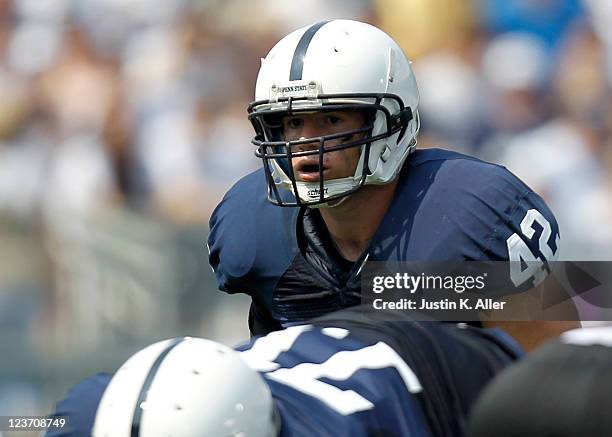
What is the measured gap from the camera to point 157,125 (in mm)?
4512

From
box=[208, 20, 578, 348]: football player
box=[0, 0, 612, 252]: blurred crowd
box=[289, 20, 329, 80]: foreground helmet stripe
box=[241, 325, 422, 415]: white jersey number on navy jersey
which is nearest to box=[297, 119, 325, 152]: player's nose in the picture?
box=[208, 20, 578, 348]: football player

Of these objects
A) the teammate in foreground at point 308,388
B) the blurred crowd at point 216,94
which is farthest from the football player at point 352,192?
the blurred crowd at point 216,94

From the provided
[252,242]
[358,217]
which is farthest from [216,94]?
[358,217]

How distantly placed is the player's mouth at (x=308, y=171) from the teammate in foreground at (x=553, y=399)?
143 cm

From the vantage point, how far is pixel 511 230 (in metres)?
2.46

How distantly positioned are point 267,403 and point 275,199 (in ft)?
3.56

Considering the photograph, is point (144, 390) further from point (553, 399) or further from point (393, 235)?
point (393, 235)

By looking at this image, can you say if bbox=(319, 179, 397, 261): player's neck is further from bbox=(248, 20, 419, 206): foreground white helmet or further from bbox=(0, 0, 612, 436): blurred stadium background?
bbox=(0, 0, 612, 436): blurred stadium background

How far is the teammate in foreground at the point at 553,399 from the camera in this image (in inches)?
41.4

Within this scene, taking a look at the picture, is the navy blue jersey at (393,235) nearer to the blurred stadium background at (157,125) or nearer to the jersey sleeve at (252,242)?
the jersey sleeve at (252,242)

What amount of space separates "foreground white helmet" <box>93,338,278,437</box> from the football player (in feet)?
3.07

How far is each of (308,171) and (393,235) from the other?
23 cm

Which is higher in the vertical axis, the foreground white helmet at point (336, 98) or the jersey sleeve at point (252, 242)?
the foreground white helmet at point (336, 98)

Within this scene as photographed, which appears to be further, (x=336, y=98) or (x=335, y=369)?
(x=336, y=98)
